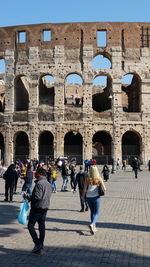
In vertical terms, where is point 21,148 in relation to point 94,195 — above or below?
above

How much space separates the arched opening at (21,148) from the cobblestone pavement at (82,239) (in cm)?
2068

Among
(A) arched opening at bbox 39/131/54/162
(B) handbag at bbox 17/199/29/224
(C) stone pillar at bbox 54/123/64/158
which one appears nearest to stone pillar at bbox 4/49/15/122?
(A) arched opening at bbox 39/131/54/162

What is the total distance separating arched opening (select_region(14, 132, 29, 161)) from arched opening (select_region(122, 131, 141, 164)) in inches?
387

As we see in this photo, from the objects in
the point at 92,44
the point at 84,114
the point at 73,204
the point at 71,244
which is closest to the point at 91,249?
the point at 71,244

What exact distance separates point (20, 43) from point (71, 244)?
27.8 meters

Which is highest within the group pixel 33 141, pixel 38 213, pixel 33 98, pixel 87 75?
pixel 87 75

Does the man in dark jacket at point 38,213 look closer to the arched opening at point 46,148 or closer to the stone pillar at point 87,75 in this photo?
the arched opening at point 46,148

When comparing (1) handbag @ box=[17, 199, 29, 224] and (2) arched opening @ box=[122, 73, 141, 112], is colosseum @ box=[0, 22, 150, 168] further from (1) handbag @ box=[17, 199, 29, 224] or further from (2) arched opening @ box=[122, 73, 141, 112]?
(1) handbag @ box=[17, 199, 29, 224]

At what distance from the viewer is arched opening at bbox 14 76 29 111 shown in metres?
31.6

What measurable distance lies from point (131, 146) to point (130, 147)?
151 mm

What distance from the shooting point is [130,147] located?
31031 millimetres

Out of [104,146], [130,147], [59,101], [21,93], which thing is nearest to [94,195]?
[59,101]

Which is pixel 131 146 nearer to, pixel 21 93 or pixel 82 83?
pixel 82 83

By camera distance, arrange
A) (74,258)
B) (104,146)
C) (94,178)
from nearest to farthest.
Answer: (74,258) < (94,178) < (104,146)
